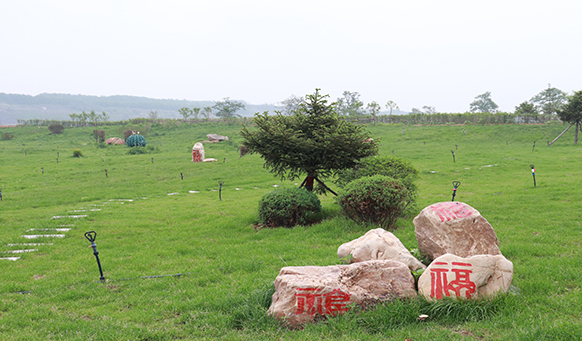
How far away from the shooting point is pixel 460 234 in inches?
236

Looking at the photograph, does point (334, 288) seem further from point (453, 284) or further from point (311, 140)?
point (311, 140)

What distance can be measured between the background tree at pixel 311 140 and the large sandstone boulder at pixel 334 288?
18.7 feet

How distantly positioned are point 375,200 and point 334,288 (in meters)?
4.39

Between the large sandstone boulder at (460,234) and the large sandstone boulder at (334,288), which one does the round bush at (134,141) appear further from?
the large sandstone boulder at (460,234)

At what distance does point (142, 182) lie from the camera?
20.2 m

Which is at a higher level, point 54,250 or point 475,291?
point 475,291

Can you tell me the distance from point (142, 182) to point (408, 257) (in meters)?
18.0

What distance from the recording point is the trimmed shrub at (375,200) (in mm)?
8828

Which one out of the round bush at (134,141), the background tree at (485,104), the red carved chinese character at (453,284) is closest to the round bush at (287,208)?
the red carved chinese character at (453,284)

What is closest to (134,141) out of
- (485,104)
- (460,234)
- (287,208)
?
(287,208)

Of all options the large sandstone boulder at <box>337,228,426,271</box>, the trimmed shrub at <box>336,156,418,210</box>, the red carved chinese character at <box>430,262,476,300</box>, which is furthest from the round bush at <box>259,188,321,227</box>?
the red carved chinese character at <box>430,262,476,300</box>

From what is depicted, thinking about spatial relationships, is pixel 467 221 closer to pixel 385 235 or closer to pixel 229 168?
pixel 385 235

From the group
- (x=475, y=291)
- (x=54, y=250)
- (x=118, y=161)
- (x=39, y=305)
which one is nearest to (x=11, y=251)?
(x=54, y=250)

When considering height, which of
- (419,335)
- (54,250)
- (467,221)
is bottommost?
(54,250)
